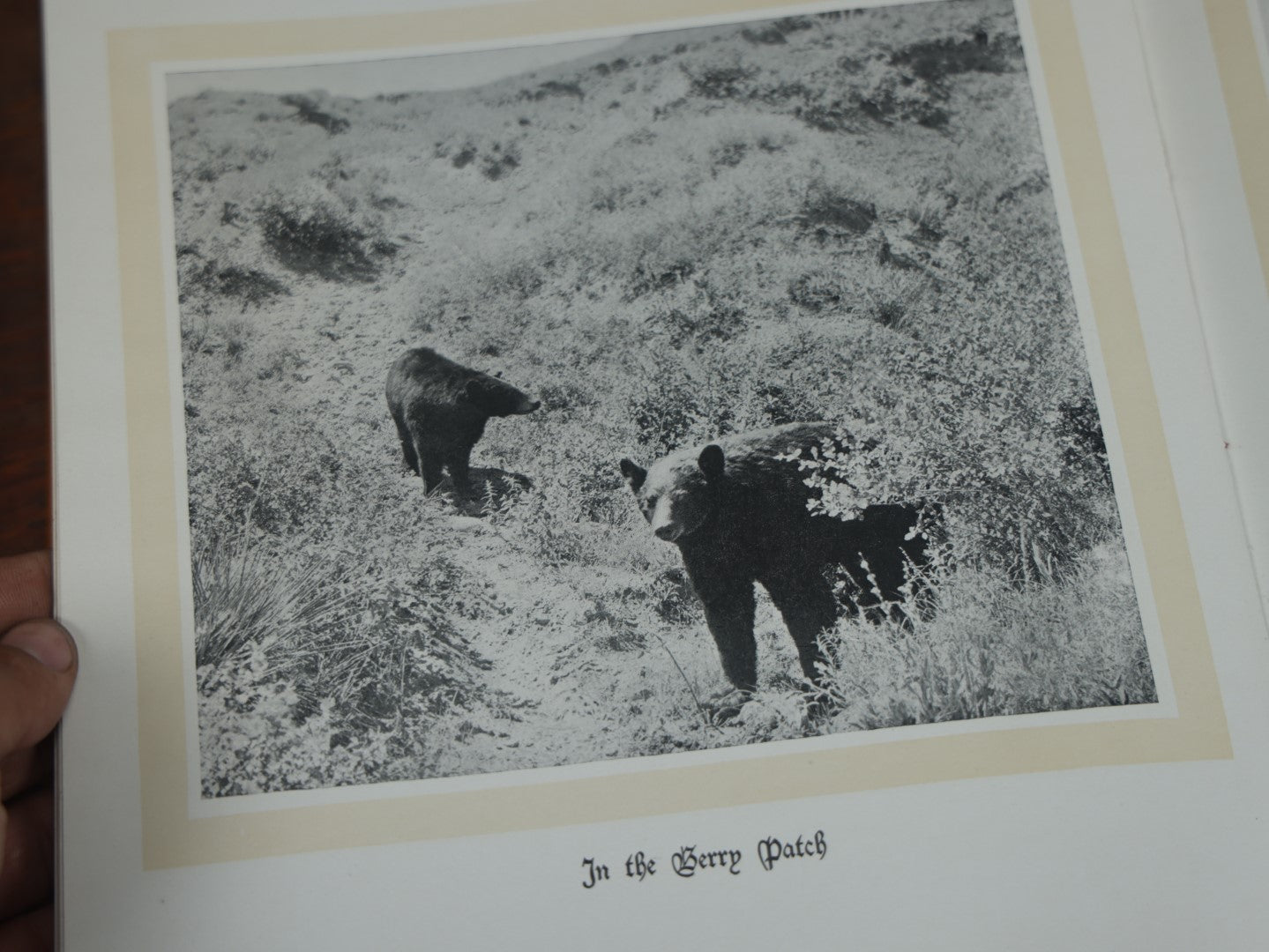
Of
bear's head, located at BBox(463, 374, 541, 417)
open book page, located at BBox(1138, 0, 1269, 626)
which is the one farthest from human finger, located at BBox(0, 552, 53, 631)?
open book page, located at BBox(1138, 0, 1269, 626)

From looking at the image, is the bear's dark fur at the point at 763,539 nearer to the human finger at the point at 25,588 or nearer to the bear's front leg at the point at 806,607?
the bear's front leg at the point at 806,607

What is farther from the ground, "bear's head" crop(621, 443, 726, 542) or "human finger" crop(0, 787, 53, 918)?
"bear's head" crop(621, 443, 726, 542)

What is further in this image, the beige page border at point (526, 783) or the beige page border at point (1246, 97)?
the beige page border at point (1246, 97)

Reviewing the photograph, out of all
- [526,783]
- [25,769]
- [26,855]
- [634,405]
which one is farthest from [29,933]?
[634,405]

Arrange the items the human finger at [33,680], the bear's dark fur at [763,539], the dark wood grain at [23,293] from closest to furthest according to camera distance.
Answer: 1. the human finger at [33,680]
2. the bear's dark fur at [763,539]
3. the dark wood grain at [23,293]

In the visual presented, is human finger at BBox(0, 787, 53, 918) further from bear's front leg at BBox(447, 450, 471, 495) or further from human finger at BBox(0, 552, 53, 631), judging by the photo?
bear's front leg at BBox(447, 450, 471, 495)

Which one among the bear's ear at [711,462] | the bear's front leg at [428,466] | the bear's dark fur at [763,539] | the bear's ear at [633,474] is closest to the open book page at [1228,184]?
the bear's dark fur at [763,539]

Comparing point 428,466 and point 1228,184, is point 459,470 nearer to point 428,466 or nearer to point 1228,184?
point 428,466
